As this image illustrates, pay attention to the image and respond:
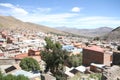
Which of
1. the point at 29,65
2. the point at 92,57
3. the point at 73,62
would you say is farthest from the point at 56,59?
A: the point at 73,62

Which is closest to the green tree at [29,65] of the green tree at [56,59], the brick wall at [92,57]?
the green tree at [56,59]

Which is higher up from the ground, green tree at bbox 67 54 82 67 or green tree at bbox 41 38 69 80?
green tree at bbox 41 38 69 80

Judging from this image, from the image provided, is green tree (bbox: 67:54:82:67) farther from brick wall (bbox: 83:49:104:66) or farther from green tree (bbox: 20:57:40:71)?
green tree (bbox: 20:57:40:71)

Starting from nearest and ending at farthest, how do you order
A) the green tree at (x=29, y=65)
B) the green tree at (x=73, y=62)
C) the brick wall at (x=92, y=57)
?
1. the green tree at (x=29, y=65)
2. the brick wall at (x=92, y=57)
3. the green tree at (x=73, y=62)

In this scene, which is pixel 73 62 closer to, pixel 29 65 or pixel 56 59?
pixel 29 65

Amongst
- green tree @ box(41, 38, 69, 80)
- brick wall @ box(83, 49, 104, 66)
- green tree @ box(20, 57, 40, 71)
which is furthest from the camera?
brick wall @ box(83, 49, 104, 66)

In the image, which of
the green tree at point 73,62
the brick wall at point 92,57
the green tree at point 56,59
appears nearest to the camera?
the green tree at point 56,59

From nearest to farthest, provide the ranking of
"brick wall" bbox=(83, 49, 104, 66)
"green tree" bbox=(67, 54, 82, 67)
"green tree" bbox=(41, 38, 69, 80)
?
"green tree" bbox=(41, 38, 69, 80) → "brick wall" bbox=(83, 49, 104, 66) → "green tree" bbox=(67, 54, 82, 67)

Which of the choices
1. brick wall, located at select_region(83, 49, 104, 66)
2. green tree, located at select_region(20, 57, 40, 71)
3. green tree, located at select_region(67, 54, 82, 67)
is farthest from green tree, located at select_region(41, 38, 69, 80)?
green tree, located at select_region(67, 54, 82, 67)

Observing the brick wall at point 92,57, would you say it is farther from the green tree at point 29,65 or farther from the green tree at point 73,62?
the green tree at point 29,65

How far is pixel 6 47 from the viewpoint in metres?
57.7

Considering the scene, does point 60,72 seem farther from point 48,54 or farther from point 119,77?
point 119,77

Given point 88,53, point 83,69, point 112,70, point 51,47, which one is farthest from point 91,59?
point 112,70

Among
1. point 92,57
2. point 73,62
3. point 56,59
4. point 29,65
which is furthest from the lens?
point 73,62
